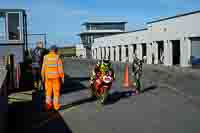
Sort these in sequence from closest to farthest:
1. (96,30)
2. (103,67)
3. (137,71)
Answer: (103,67)
(137,71)
(96,30)

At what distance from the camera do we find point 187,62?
155ft

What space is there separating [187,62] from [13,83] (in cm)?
3444

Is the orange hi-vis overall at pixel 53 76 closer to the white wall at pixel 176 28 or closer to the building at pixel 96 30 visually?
the white wall at pixel 176 28

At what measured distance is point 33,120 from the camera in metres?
9.80

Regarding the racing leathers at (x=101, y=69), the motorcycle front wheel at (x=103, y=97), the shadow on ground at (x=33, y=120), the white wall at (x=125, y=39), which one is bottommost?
the shadow on ground at (x=33, y=120)

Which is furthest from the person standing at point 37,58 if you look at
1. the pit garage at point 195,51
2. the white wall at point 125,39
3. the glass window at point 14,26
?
the white wall at point 125,39

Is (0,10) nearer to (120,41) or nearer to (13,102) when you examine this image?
(13,102)

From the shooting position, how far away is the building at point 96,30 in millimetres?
131125

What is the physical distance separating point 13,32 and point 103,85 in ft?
23.6

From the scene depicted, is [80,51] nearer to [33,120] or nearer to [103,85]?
[103,85]

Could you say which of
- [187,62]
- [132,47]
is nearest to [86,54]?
[132,47]

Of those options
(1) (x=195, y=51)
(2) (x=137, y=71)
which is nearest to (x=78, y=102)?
(2) (x=137, y=71)

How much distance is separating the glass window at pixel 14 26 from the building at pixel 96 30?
10783 centimetres

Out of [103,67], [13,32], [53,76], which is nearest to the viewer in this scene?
[53,76]
